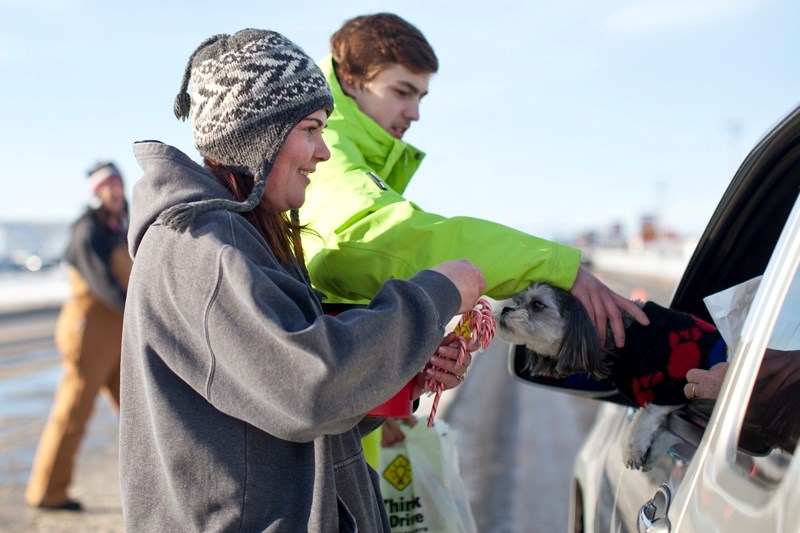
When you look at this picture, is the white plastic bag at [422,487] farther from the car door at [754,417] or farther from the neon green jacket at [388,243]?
the car door at [754,417]

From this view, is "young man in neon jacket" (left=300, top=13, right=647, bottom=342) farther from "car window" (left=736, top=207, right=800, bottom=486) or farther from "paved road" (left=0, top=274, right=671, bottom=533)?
"paved road" (left=0, top=274, right=671, bottom=533)

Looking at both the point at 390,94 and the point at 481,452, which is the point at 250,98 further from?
the point at 481,452

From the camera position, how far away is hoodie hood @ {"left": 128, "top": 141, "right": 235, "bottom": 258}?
6.32ft

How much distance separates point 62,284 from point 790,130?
3809 cm

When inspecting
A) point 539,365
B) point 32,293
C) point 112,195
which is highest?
point 539,365

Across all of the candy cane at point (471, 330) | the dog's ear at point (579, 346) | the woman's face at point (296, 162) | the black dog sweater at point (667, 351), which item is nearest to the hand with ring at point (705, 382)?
the black dog sweater at point (667, 351)

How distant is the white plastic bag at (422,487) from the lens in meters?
3.39

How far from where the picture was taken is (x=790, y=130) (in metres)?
2.46

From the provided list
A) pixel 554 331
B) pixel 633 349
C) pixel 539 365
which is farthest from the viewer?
pixel 539 365

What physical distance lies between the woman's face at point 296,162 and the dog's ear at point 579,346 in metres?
1.14

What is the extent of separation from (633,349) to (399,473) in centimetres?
107

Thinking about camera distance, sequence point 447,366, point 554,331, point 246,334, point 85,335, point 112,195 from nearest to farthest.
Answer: point 246,334 → point 447,366 → point 554,331 → point 85,335 → point 112,195

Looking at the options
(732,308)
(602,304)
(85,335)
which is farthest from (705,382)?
(85,335)

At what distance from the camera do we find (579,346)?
309 centimetres
